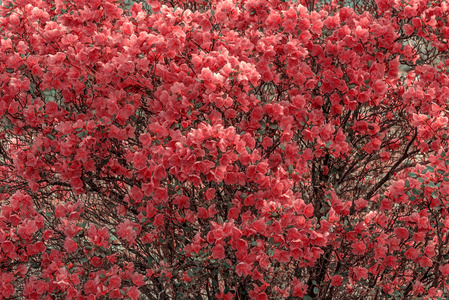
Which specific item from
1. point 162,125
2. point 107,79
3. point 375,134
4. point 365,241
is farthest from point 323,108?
point 107,79

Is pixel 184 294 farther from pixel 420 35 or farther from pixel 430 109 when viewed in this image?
pixel 420 35

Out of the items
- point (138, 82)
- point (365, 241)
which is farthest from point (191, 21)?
point (365, 241)

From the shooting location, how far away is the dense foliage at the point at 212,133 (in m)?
2.80

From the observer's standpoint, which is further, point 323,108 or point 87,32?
point 323,108

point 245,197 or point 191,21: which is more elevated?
point 191,21

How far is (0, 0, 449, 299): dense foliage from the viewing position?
280 centimetres

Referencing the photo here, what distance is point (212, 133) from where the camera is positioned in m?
2.50

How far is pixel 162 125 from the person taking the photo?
2.88m

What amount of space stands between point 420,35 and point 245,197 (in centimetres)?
164

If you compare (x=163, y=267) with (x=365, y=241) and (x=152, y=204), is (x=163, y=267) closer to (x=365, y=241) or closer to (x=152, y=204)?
(x=152, y=204)

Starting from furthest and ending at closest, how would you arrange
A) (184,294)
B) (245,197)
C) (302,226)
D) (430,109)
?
1. (184,294)
2. (430,109)
3. (245,197)
4. (302,226)

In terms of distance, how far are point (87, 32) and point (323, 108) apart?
174cm

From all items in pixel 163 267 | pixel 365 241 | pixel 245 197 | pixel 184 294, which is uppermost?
pixel 245 197

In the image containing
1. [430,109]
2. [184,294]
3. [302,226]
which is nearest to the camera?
[302,226]
